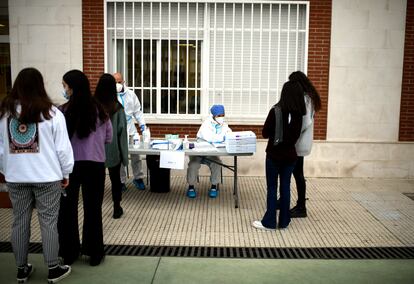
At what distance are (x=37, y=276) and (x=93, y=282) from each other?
1.80 ft

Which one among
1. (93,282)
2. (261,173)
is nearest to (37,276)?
(93,282)

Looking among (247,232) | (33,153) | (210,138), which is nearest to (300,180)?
(247,232)

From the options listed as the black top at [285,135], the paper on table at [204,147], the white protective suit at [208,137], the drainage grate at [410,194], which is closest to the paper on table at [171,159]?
the paper on table at [204,147]

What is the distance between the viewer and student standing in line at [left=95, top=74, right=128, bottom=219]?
6133 millimetres

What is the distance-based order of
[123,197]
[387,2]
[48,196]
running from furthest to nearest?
1. [387,2]
2. [123,197]
3. [48,196]

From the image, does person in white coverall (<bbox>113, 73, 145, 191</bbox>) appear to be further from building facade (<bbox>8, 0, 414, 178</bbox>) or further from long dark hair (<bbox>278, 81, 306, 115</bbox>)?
long dark hair (<bbox>278, 81, 306, 115</bbox>)

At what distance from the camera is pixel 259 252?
18.3 ft

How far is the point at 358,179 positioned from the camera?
948 centimetres

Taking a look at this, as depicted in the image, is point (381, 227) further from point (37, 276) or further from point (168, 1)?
point (168, 1)

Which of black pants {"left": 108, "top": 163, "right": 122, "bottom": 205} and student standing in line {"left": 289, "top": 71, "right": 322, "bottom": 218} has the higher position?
student standing in line {"left": 289, "top": 71, "right": 322, "bottom": 218}

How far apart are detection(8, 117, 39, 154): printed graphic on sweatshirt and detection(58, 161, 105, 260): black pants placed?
0.67 metres

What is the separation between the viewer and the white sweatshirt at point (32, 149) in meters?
4.29

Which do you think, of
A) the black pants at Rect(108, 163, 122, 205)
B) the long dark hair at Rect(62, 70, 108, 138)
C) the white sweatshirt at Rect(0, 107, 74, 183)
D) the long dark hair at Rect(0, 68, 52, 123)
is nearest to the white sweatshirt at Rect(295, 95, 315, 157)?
the black pants at Rect(108, 163, 122, 205)

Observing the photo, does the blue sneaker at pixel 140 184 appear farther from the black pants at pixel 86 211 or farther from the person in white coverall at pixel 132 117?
the black pants at pixel 86 211
